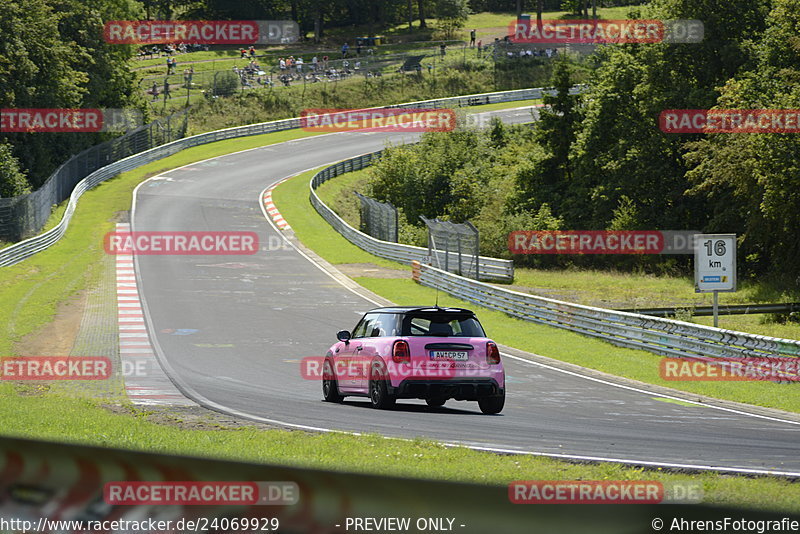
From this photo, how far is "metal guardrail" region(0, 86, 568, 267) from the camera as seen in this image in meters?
40.0

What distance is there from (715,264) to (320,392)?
37.7 feet

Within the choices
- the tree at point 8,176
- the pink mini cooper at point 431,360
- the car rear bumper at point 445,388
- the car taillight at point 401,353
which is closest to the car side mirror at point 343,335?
the pink mini cooper at point 431,360

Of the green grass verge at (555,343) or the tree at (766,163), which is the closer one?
the green grass verge at (555,343)

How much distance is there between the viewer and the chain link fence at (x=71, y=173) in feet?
134

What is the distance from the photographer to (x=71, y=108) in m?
59.9

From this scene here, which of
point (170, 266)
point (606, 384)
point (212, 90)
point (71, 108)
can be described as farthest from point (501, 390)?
point (212, 90)

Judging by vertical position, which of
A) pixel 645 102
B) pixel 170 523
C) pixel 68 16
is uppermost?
pixel 68 16

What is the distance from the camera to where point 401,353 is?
46.0 ft

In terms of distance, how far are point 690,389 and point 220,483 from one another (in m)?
18.2

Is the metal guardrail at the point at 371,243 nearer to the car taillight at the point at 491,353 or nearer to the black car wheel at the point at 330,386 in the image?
the black car wheel at the point at 330,386

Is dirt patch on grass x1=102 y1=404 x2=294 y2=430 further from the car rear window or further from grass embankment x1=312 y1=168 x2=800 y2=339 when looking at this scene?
grass embankment x1=312 y1=168 x2=800 y2=339

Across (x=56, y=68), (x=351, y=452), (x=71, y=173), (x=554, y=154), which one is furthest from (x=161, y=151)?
(x=351, y=452)

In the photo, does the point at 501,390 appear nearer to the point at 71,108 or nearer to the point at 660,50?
the point at 660,50

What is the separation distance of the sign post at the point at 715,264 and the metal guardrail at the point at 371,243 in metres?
14.7
